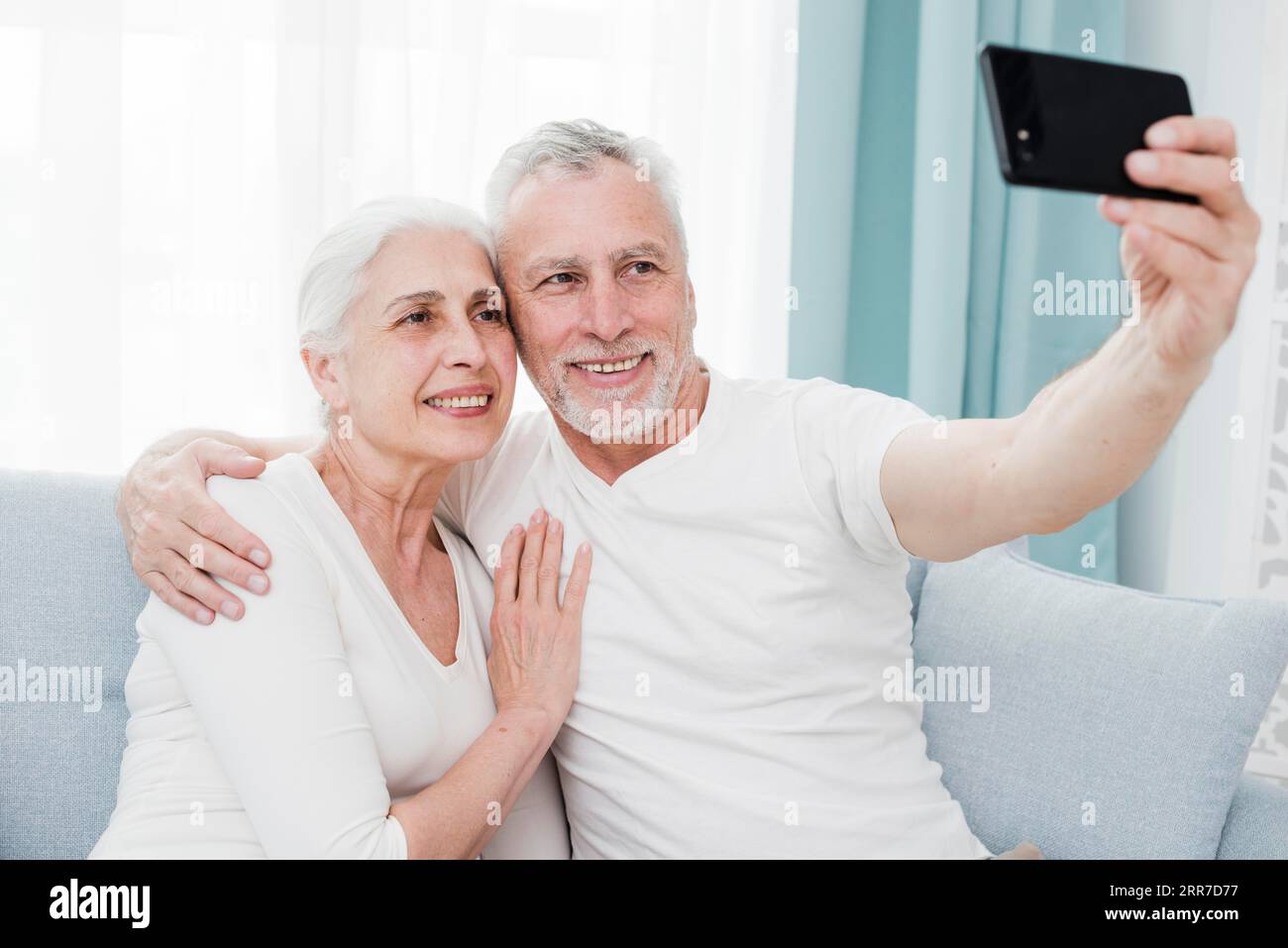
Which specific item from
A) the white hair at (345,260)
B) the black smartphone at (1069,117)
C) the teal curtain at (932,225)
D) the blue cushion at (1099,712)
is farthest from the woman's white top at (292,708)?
the teal curtain at (932,225)

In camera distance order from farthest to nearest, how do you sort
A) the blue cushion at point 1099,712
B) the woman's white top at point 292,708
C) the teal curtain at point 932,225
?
the teal curtain at point 932,225, the blue cushion at point 1099,712, the woman's white top at point 292,708

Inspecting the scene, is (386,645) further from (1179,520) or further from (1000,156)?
(1179,520)

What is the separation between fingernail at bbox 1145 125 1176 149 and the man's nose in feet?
2.46

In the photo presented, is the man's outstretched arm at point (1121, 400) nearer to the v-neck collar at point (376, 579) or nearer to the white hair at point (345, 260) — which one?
the v-neck collar at point (376, 579)

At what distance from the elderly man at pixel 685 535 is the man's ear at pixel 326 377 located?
16cm

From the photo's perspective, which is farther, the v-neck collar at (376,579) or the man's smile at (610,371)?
the man's smile at (610,371)

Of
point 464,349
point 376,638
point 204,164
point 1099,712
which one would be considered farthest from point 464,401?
point 204,164

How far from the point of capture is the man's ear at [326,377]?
1.42 meters

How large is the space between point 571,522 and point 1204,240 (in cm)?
88

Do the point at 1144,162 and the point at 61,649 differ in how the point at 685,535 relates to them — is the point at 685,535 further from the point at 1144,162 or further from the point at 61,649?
the point at 61,649

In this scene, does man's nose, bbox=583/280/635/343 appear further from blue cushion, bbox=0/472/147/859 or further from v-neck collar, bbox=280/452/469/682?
blue cushion, bbox=0/472/147/859

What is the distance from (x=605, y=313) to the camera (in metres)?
1.44

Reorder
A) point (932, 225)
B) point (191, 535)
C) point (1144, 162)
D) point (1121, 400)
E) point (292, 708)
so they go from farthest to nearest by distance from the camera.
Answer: point (932, 225), point (191, 535), point (292, 708), point (1121, 400), point (1144, 162)

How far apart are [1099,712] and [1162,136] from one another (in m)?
0.89
